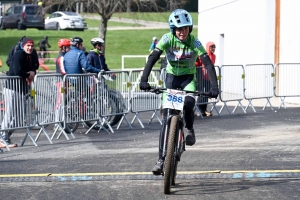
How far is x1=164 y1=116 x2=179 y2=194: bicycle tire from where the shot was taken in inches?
332

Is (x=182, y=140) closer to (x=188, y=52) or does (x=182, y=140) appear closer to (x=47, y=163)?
(x=188, y=52)

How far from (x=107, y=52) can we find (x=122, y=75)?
102ft

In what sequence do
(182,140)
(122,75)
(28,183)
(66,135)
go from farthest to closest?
(122,75) → (66,135) → (28,183) → (182,140)

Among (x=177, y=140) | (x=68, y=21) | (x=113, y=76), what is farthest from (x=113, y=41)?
(x=177, y=140)

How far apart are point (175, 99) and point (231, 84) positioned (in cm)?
1100

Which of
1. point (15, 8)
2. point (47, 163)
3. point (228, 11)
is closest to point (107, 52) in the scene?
point (15, 8)

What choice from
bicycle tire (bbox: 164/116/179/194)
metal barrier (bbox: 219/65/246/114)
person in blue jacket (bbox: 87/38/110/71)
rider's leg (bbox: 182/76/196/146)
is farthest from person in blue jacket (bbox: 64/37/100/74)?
bicycle tire (bbox: 164/116/179/194)

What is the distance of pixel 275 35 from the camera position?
24.0m

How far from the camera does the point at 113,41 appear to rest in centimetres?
5084

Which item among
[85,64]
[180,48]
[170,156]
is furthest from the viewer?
[85,64]

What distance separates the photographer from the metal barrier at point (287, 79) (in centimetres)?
2077

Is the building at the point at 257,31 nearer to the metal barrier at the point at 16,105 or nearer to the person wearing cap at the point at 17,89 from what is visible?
the person wearing cap at the point at 17,89

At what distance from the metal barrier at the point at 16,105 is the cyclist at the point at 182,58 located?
4752 millimetres

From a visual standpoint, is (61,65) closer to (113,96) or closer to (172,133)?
(113,96)
